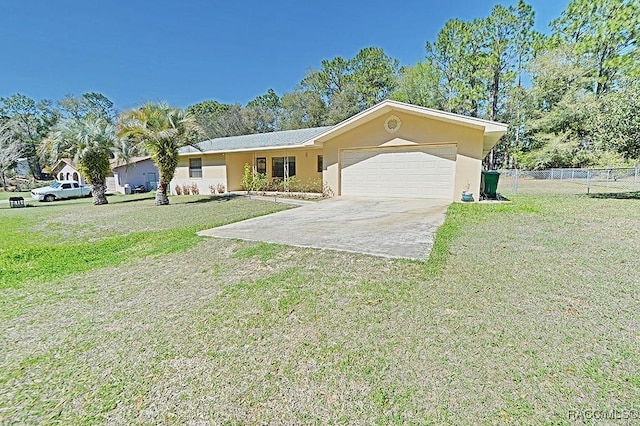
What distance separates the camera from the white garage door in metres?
11.9

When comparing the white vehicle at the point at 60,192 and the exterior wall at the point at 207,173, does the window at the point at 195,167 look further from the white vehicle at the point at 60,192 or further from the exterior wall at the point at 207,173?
the white vehicle at the point at 60,192

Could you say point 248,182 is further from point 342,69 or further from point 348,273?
point 342,69

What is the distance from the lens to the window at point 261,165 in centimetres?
1794

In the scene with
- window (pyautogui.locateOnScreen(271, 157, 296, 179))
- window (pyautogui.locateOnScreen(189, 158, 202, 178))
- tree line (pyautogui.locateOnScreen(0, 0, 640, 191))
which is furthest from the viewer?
tree line (pyautogui.locateOnScreen(0, 0, 640, 191))

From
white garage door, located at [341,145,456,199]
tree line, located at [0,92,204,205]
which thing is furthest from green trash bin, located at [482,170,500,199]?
tree line, located at [0,92,204,205]

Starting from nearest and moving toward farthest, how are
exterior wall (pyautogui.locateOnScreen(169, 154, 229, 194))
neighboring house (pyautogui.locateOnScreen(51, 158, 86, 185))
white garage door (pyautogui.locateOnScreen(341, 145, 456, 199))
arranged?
1. white garage door (pyautogui.locateOnScreen(341, 145, 456, 199))
2. exterior wall (pyautogui.locateOnScreen(169, 154, 229, 194))
3. neighboring house (pyautogui.locateOnScreen(51, 158, 86, 185))

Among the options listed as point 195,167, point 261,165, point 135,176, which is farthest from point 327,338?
point 135,176

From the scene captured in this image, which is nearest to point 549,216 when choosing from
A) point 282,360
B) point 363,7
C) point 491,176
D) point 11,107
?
point 491,176

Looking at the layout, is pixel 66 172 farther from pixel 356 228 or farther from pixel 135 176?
pixel 356 228

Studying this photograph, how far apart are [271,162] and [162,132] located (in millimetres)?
6106

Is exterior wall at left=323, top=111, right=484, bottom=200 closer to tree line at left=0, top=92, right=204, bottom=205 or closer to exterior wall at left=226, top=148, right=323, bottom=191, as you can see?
exterior wall at left=226, top=148, right=323, bottom=191

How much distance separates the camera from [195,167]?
64.0ft

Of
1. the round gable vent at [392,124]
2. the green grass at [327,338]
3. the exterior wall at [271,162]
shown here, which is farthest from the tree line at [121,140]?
the green grass at [327,338]

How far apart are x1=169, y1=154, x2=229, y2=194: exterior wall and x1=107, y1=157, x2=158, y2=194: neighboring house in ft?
32.4
